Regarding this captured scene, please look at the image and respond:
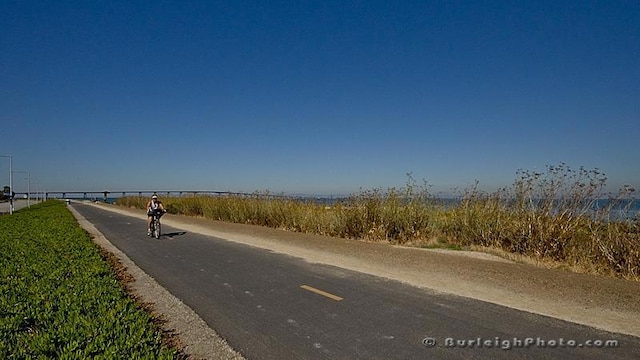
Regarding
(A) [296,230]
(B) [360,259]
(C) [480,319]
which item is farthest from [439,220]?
(C) [480,319]

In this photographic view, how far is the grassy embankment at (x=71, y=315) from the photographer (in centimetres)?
421

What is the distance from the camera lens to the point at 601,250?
8711 millimetres

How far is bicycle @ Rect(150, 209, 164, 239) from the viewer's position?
50.0ft

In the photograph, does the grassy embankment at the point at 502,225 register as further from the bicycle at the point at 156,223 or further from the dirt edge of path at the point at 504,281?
the bicycle at the point at 156,223

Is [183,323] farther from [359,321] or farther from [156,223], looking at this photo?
[156,223]

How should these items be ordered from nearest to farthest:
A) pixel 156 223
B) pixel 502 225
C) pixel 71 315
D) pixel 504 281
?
pixel 71 315, pixel 504 281, pixel 502 225, pixel 156 223

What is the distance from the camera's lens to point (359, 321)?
528 centimetres

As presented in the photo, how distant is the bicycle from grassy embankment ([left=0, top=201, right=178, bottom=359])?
600 centimetres

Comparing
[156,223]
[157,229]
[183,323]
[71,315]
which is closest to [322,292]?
[183,323]

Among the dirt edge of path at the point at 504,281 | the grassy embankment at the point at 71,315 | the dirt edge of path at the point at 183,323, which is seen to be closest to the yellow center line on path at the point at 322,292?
the dirt edge of path at the point at 504,281

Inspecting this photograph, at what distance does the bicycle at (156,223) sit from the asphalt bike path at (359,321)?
707 centimetres

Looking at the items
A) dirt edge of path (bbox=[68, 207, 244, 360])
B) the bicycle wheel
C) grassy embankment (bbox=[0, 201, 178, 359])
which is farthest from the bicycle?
dirt edge of path (bbox=[68, 207, 244, 360])

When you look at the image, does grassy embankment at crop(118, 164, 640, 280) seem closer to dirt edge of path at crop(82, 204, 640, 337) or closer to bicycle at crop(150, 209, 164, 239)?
dirt edge of path at crop(82, 204, 640, 337)

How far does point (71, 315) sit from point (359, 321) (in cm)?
400
